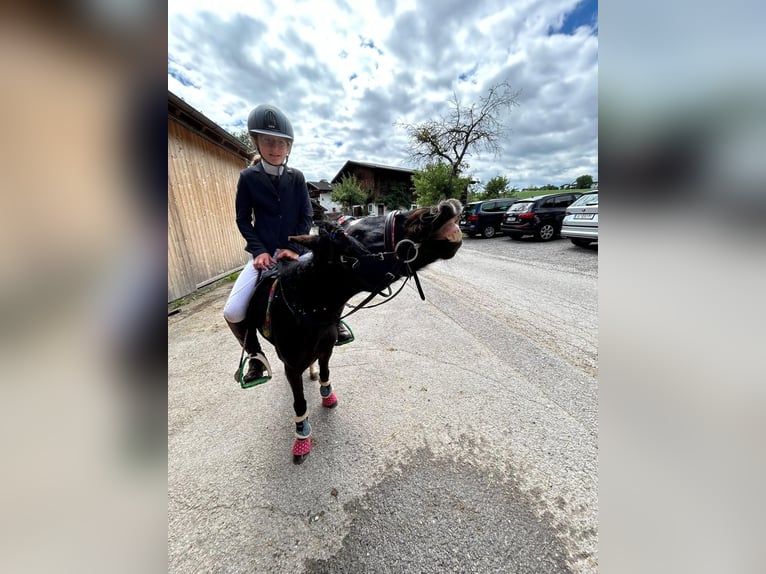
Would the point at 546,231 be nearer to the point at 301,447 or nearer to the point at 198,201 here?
the point at 301,447

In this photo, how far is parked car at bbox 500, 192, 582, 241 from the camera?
12.0 m

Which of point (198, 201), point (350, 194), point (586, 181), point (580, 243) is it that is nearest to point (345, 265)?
point (586, 181)

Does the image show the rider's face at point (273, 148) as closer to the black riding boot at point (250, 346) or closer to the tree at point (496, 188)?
the black riding boot at point (250, 346)

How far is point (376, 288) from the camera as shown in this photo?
1651 mm

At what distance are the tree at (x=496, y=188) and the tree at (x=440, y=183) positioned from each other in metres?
11.4

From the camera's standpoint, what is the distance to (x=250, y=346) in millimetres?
2852

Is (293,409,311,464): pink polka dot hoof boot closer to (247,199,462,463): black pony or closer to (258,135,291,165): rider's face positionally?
(247,199,462,463): black pony

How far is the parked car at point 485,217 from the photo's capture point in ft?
49.2

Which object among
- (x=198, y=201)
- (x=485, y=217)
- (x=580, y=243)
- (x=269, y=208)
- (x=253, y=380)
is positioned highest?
(x=198, y=201)

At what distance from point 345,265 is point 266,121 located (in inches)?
60.0
